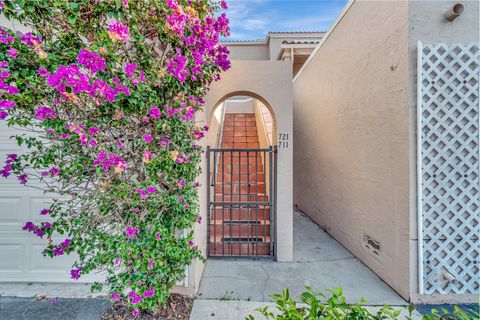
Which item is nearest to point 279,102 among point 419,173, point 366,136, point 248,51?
point 366,136

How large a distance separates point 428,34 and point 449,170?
1.82 m

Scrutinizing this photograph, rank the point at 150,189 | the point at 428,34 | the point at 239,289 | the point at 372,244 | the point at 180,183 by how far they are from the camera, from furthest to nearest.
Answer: the point at 372,244 → the point at 239,289 → the point at 428,34 → the point at 180,183 → the point at 150,189

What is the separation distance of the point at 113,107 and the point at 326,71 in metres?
5.06

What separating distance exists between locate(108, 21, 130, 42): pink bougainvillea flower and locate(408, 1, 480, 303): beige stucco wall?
3.43m

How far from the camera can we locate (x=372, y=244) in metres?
3.68

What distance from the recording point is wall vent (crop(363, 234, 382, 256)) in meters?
3.52

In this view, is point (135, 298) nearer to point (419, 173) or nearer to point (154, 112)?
point (154, 112)

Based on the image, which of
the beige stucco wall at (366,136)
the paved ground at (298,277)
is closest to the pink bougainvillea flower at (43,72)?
the paved ground at (298,277)

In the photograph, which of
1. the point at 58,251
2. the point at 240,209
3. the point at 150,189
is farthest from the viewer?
the point at 240,209

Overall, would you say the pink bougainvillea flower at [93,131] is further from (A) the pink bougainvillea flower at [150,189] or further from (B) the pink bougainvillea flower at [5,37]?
(B) the pink bougainvillea flower at [5,37]

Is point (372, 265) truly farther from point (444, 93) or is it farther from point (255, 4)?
point (255, 4)

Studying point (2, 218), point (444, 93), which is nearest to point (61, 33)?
point (2, 218)

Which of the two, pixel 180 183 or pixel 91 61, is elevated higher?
pixel 91 61

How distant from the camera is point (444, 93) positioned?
292 centimetres
